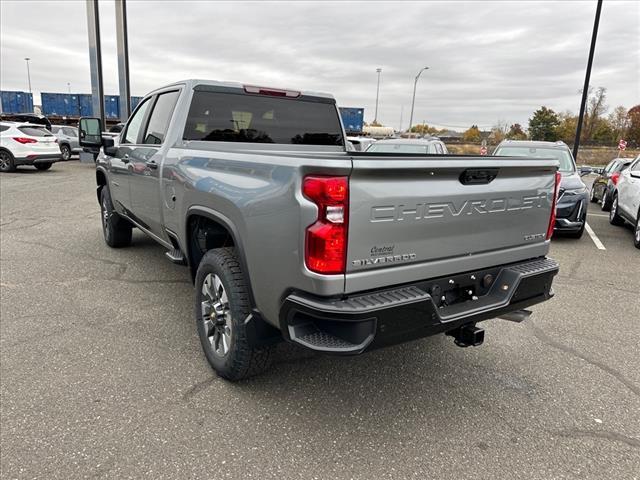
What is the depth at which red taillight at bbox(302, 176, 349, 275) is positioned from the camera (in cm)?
219

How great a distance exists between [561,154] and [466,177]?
7.74m

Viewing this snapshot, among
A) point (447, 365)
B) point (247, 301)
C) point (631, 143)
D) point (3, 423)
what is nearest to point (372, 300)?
point (247, 301)

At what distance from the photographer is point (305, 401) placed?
298cm

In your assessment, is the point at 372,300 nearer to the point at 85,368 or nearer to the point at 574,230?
the point at 85,368

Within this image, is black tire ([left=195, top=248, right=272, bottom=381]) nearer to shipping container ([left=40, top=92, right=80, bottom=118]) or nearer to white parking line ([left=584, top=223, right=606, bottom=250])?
white parking line ([left=584, top=223, right=606, bottom=250])

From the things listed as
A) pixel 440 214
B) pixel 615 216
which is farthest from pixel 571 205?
pixel 440 214

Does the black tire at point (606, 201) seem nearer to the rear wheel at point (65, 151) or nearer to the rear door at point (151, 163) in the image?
the rear door at point (151, 163)

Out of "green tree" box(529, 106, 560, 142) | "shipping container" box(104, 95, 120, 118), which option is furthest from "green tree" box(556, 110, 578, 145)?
"shipping container" box(104, 95, 120, 118)

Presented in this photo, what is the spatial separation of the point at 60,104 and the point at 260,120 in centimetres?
4301

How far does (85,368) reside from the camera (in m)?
3.29

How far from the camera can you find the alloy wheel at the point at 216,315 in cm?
310

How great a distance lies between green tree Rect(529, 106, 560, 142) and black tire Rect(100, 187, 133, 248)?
74.3m

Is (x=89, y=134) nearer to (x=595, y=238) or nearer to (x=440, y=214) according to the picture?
(x=440, y=214)

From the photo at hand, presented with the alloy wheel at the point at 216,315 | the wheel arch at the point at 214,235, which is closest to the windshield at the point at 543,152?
the wheel arch at the point at 214,235
